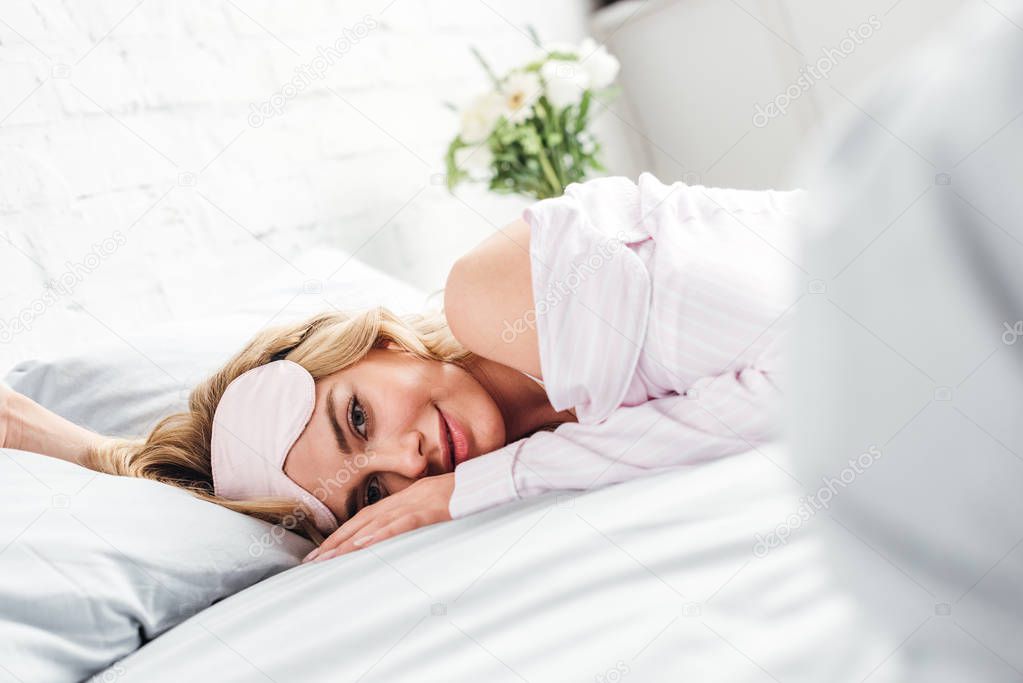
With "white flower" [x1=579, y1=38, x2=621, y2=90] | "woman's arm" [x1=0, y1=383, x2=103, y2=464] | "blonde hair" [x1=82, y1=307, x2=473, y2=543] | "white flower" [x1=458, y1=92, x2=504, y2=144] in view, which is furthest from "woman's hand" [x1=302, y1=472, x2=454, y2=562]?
"white flower" [x1=579, y1=38, x2=621, y2=90]

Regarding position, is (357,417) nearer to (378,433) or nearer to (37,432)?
(378,433)

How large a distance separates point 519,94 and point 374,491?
45.8 inches

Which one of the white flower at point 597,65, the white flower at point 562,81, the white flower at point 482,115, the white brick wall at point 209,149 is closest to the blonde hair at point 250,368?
the white brick wall at point 209,149

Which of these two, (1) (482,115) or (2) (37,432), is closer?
(2) (37,432)

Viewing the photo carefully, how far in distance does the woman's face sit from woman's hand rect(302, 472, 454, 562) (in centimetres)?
5

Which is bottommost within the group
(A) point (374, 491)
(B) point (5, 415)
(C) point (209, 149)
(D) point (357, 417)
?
(A) point (374, 491)

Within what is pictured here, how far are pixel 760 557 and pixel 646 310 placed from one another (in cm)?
33

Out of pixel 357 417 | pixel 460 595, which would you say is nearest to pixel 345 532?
pixel 357 417

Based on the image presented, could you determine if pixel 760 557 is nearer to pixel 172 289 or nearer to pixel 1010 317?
pixel 1010 317

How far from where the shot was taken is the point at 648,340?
3.37ft

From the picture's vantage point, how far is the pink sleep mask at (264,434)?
1104 mm

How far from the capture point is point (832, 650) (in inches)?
24.5

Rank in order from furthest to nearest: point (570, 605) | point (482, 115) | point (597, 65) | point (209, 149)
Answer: point (597, 65)
point (482, 115)
point (209, 149)
point (570, 605)

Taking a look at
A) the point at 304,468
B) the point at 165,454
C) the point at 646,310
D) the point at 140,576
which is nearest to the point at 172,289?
the point at 165,454
